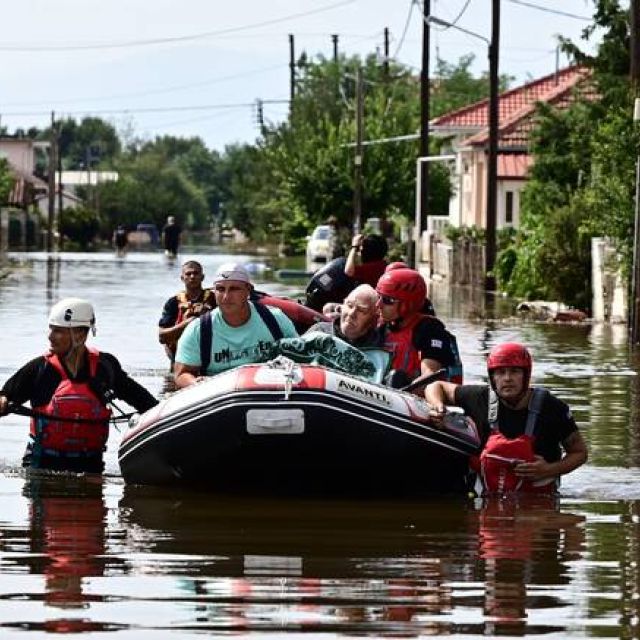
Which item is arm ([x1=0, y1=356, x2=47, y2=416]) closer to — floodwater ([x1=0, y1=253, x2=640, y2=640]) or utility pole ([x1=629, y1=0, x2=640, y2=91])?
floodwater ([x1=0, y1=253, x2=640, y2=640])

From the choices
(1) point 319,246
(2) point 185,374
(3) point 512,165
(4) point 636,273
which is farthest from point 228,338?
(3) point 512,165

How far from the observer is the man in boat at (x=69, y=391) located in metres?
14.1

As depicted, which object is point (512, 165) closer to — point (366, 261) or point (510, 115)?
point (510, 115)

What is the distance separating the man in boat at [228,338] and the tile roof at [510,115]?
6261 centimetres

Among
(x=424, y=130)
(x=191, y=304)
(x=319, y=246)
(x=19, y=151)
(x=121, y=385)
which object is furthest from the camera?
(x=19, y=151)

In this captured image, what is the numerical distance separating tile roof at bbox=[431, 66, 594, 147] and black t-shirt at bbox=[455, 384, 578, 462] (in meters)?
63.3

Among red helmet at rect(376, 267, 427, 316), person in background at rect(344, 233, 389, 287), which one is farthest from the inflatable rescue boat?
person in background at rect(344, 233, 389, 287)

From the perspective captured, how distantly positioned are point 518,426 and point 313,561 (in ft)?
8.29

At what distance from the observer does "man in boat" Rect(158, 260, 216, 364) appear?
21297 mm

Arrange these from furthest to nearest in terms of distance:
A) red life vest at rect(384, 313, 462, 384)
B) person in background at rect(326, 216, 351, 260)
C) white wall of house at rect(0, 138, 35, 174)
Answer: white wall of house at rect(0, 138, 35, 174), person in background at rect(326, 216, 351, 260), red life vest at rect(384, 313, 462, 384)

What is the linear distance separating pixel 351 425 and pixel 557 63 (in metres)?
69.0

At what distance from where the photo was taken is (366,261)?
19.3m

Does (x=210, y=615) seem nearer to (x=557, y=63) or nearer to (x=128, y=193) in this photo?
(x=557, y=63)

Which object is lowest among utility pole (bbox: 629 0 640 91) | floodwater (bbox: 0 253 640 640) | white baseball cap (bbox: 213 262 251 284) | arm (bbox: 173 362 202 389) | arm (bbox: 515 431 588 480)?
floodwater (bbox: 0 253 640 640)
